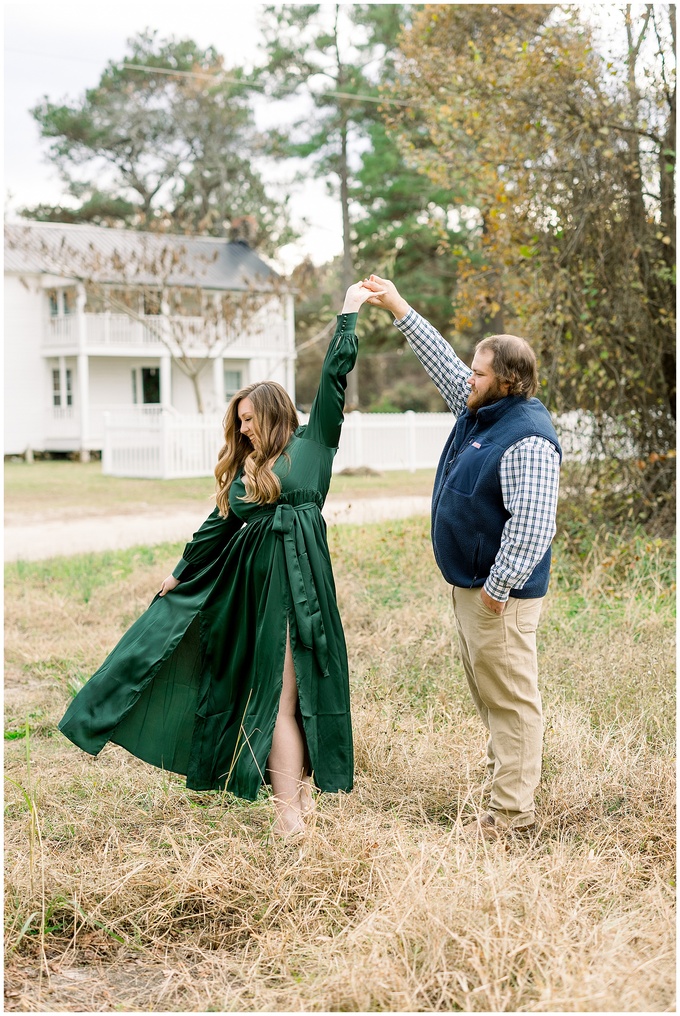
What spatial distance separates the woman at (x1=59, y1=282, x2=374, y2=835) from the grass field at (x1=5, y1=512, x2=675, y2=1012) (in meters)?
0.24

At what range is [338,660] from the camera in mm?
3760

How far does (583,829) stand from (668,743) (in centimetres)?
88

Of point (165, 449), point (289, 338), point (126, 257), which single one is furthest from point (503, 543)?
point (289, 338)

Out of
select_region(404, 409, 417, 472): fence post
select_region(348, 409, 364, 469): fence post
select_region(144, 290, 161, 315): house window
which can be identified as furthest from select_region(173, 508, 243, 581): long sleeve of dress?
select_region(144, 290, 161, 315): house window

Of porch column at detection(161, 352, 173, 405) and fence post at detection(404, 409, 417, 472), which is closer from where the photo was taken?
fence post at detection(404, 409, 417, 472)

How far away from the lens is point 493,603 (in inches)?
139

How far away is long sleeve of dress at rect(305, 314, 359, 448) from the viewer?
3.69 m

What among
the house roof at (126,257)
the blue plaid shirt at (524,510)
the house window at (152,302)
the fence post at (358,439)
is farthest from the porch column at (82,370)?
the blue plaid shirt at (524,510)

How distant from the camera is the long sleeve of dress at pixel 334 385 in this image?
12.1 ft

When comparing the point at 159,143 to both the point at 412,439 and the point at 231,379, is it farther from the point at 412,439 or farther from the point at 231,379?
the point at 412,439

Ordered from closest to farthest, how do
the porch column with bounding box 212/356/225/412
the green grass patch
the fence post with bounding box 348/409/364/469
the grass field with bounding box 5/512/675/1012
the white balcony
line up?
the grass field with bounding box 5/512/675/1012 < the green grass patch < the fence post with bounding box 348/409/364/469 < the white balcony < the porch column with bounding box 212/356/225/412

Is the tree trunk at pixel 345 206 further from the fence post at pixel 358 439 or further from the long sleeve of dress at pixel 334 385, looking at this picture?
the long sleeve of dress at pixel 334 385

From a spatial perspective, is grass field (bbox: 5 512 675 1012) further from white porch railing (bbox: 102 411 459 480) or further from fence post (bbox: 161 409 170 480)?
white porch railing (bbox: 102 411 459 480)

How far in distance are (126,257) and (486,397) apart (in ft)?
90.8
